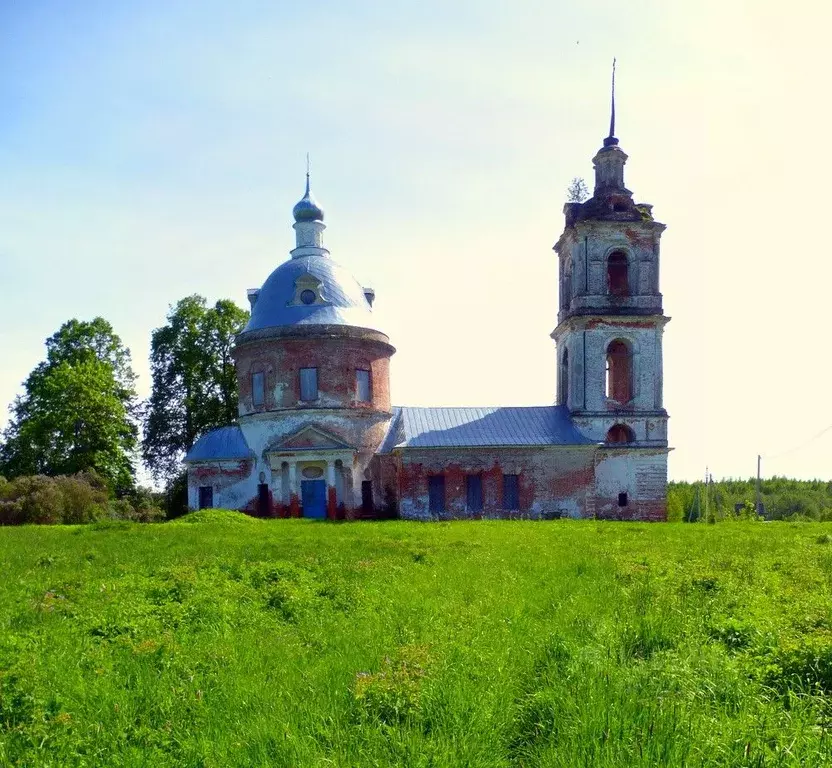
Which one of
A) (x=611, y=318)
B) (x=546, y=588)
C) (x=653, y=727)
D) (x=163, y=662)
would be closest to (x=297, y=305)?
(x=611, y=318)

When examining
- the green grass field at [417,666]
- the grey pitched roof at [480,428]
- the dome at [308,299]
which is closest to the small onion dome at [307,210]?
the dome at [308,299]

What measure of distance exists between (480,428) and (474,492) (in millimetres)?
2685

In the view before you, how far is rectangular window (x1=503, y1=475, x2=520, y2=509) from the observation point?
104 ft

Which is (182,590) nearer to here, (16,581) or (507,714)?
(16,581)

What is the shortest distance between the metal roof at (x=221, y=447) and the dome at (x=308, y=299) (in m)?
4.45

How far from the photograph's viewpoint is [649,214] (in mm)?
33531

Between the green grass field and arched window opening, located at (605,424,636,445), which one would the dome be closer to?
arched window opening, located at (605,424,636,445)

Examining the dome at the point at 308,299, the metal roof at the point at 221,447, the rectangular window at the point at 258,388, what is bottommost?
the metal roof at the point at 221,447

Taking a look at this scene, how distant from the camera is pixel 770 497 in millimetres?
→ 72312

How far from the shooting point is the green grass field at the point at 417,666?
16.4 feet

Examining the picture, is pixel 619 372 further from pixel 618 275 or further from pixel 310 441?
pixel 310 441

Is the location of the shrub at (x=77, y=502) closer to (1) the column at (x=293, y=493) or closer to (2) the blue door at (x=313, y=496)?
(1) the column at (x=293, y=493)

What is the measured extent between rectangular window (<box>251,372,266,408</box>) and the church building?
0.06 m

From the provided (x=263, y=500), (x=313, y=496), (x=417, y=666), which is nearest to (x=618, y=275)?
(x=313, y=496)
